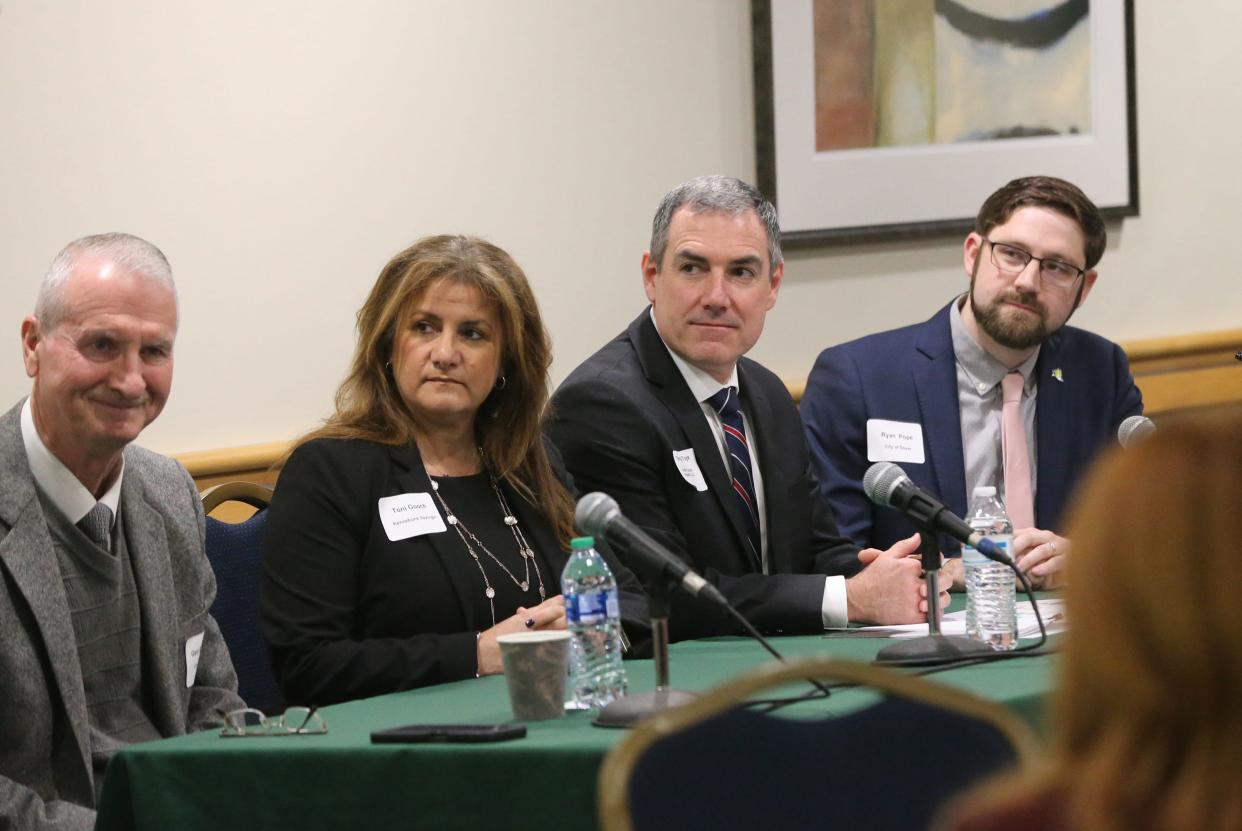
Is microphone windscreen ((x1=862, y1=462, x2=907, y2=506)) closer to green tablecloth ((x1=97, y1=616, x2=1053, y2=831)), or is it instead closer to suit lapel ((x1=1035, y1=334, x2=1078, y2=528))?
green tablecloth ((x1=97, y1=616, x2=1053, y2=831))

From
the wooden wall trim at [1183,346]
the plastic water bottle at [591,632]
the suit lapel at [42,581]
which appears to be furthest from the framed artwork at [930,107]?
the suit lapel at [42,581]

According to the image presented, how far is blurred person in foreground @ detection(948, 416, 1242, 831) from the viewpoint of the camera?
841mm

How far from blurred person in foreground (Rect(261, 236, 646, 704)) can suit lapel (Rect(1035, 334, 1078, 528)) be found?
128cm

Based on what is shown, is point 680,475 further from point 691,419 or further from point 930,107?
point 930,107

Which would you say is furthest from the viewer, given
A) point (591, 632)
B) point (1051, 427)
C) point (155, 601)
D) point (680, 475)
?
point (1051, 427)

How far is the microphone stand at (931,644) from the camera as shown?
2.48 m

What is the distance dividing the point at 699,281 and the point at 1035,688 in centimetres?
143

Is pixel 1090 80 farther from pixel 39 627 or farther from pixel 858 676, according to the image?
pixel 858 676

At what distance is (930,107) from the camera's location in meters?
5.29

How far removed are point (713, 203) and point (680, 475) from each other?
640 mm

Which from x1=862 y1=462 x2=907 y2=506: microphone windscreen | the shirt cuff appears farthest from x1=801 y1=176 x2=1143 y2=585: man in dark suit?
x1=862 y1=462 x2=907 y2=506: microphone windscreen

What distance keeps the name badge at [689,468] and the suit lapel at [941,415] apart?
74 cm

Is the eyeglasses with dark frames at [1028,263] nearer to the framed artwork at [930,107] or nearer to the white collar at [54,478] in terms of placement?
the framed artwork at [930,107]

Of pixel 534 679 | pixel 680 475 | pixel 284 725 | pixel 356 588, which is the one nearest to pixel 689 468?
pixel 680 475
